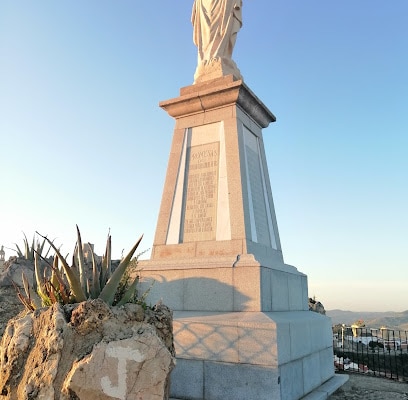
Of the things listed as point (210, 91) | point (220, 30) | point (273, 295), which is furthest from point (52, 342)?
point (220, 30)

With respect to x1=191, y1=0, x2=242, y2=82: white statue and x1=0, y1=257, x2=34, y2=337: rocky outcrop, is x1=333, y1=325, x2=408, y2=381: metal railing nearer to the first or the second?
x1=191, y1=0, x2=242, y2=82: white statue

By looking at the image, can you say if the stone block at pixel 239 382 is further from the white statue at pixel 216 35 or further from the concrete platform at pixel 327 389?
the white statue at pixel 216 35

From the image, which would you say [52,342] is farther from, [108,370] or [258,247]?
[258,247]

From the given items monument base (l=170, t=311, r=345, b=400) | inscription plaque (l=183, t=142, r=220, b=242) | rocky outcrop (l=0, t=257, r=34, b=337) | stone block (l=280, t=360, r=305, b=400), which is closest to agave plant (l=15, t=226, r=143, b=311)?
monument base (l=170, t=311, r=345, b=400)

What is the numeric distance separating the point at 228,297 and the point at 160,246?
1868 millimetres

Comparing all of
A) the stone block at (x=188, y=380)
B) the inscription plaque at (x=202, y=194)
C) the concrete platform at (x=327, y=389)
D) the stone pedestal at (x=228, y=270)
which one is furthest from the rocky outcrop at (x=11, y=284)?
the concrete platform at (x=327, y=389)

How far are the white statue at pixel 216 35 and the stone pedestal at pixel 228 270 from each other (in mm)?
615

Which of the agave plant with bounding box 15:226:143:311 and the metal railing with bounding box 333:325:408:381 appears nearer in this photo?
the agave plant with bounding box 15:226:143:311

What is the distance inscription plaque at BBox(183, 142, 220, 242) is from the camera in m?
7.36

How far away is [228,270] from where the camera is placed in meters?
6.35

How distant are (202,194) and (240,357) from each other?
3113 millimetres

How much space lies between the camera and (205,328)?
227 inches

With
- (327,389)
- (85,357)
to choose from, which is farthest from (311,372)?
(85,357)

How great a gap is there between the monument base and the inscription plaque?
62.9 inches
